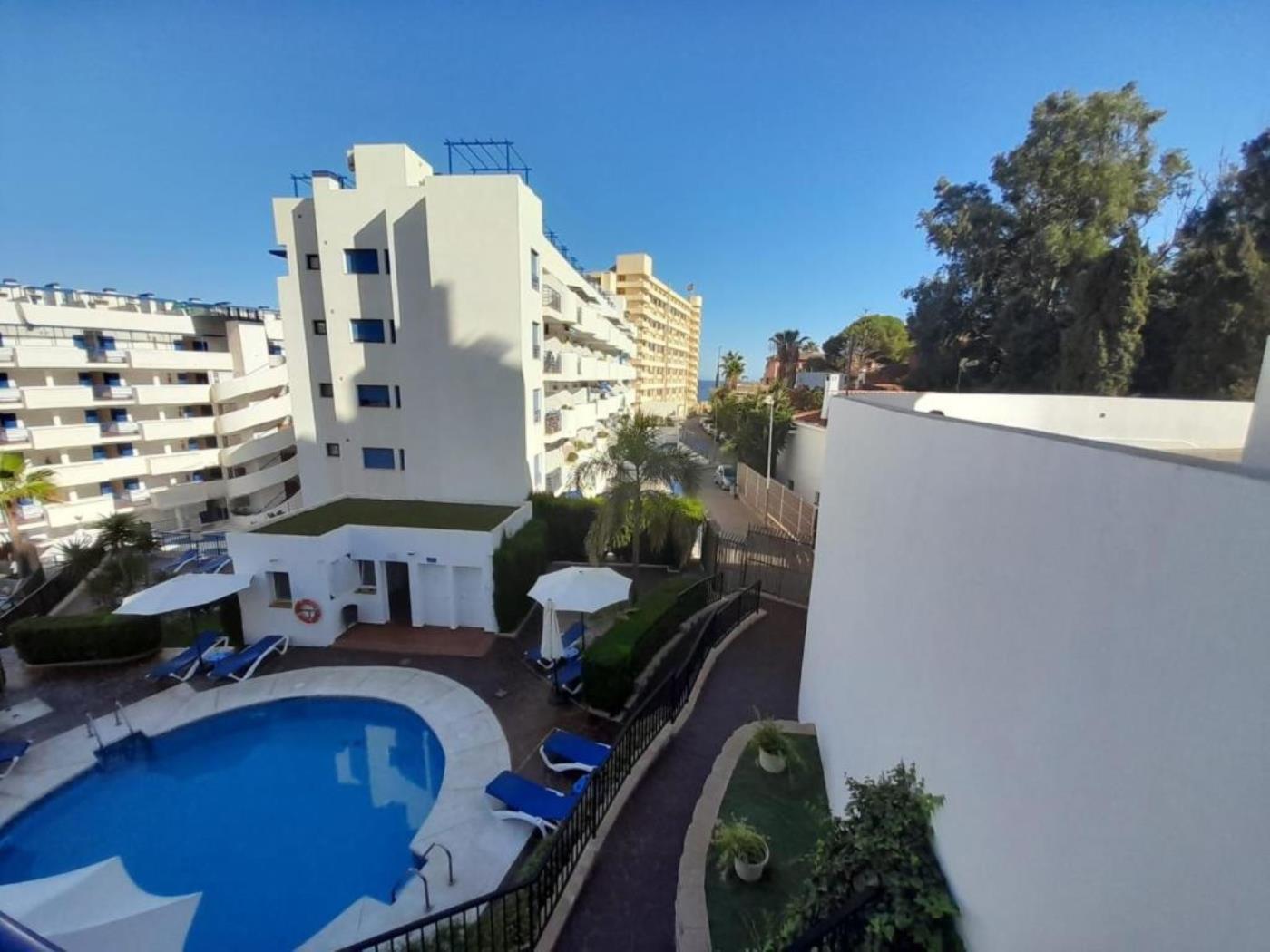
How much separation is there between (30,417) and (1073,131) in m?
56.9

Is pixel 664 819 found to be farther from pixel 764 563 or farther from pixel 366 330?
pixel 366 330

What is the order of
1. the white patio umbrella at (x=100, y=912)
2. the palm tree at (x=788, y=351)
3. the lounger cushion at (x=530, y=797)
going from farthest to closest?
1. the palm tree at (x=788, y=351)
2. the lounger cushion at (x=530, y=797)
3. the white patio umbrella at (x=100, y=912)

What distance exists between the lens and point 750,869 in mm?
5695

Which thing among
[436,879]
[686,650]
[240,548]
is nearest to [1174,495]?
[436,879]

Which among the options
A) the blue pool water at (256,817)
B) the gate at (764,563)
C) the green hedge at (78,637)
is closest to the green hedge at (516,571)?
the blue pool water at (256,817)

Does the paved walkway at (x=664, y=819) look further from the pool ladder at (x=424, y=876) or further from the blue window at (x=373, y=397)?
the blue window at (x=373, y=397)

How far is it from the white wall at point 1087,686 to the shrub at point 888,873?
243 mm

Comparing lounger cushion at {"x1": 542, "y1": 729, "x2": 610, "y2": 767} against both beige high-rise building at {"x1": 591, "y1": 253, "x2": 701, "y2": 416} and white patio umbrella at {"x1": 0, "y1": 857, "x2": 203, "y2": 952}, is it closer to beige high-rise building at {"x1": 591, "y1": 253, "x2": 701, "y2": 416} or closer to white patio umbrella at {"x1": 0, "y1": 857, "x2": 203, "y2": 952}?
white patio umbrella at {"x1": 0, "y1": 857, "x2": 203, "y2": 952}

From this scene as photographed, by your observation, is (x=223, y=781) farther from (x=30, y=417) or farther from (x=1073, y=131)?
(x=1073, y=131)

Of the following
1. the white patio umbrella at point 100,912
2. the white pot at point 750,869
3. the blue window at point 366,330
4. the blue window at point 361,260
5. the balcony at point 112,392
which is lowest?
the white patio umbrella at point 100,912

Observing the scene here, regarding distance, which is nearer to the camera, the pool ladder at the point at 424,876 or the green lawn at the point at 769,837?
the green lawn at the point at 769,837

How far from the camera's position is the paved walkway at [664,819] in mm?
5504

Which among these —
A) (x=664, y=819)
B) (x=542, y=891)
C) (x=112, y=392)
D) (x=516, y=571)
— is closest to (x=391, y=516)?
(x=516, y=571)

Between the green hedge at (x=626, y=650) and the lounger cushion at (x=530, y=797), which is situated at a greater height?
the green hedge at (x=626, y=650)
